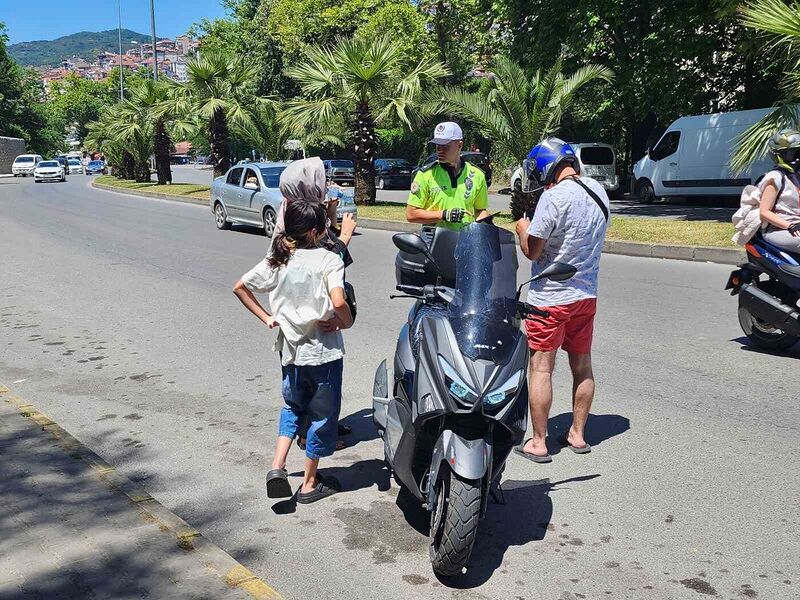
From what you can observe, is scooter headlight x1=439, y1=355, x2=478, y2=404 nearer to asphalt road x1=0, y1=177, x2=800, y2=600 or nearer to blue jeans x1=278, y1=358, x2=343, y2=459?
asphalt road x1=0, y1=177, x2=800, y2=600

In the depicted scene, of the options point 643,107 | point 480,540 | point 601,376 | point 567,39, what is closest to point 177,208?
point 567,39

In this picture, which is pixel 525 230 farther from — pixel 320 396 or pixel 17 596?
pixel 17 596

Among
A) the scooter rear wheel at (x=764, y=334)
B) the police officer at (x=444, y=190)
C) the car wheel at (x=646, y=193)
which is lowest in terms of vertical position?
the car wheel at (x=646, y=193)

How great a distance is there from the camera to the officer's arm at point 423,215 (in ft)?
19.3

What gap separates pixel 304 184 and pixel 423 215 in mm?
1803

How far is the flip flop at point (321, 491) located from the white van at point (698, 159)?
19669 millimetres

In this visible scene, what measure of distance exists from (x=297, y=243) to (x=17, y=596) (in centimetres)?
197

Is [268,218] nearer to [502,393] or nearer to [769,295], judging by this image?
[769,295]

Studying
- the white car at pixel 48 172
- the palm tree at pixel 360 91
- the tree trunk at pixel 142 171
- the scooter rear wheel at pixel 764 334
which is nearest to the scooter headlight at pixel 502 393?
the scooter rear wheel at pixel 764 334

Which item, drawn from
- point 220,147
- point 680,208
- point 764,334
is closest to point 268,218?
point 680,208

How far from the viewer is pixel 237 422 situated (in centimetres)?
575

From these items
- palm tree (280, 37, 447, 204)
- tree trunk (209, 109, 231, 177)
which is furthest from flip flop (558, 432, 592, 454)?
tree trunk (209, 109, 231, 177)

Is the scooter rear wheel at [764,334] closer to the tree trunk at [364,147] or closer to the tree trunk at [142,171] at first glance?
the tree trunk at [364,147]

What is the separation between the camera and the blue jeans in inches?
170
